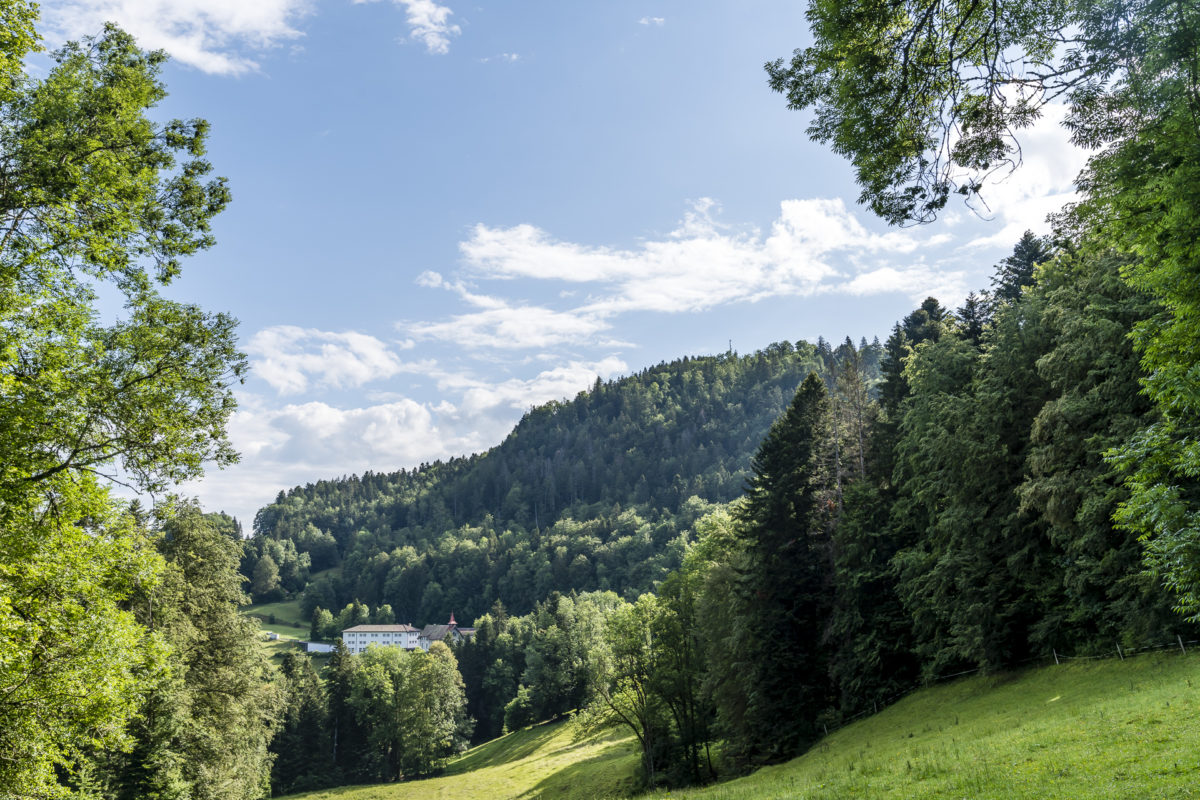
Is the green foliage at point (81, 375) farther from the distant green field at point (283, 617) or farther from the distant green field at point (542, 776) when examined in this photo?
the distant green field at point (283, 617)

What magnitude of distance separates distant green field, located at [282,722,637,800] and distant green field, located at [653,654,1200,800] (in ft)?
58.0

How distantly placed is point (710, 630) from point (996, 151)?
32287 mm

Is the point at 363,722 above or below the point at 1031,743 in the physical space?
below

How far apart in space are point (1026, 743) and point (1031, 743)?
18 centimetres

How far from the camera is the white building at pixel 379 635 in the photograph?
141500mm

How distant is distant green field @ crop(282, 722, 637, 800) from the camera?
42.2m

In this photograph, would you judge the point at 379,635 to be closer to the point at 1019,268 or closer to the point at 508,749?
the point at 508,749

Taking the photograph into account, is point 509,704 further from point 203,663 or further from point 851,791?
point 851,791

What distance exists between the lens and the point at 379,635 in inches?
5758

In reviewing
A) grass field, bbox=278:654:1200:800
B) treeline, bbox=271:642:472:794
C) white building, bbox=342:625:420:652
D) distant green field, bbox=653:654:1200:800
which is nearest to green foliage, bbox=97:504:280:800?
grass field, bbox=278:654:1200:800

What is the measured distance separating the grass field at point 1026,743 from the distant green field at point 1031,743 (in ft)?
0.13

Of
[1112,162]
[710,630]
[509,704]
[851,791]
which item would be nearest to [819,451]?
[710,630]

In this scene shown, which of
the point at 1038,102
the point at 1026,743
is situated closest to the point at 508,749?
the point at 1026,743

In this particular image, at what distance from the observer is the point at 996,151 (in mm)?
8289
